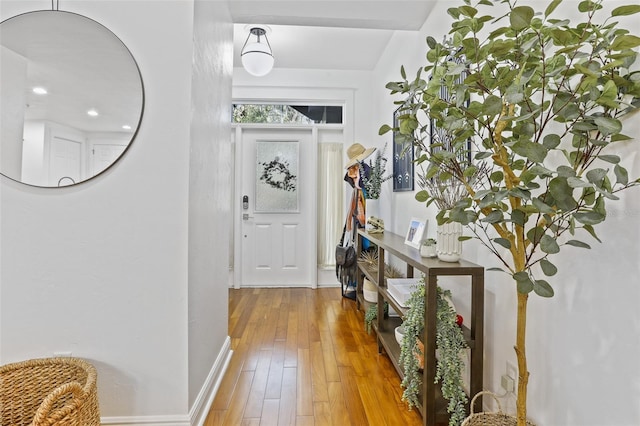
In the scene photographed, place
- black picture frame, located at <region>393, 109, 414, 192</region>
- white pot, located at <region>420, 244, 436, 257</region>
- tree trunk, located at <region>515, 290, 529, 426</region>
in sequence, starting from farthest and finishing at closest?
black picture frame, located at <region>393, 109, 414, 192</region> < white pot, located at <region>420, 244, 436, 257</region> < tree trunk, located at <region>515, 290, 529, 426</region>

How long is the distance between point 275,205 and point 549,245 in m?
3.54

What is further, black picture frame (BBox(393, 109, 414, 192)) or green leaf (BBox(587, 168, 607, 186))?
black picture frame (BBox(393, 109, 414, 192))

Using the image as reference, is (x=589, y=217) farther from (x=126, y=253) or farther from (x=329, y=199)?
(x=329, y=199)

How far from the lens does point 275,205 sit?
4.15 metres

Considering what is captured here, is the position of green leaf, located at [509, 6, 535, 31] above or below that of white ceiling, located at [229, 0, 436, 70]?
below

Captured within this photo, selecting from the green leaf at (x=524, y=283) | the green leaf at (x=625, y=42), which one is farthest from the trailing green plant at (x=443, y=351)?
the green leaf at (x=625, y=42)

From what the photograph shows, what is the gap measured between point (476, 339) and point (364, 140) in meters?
2.96

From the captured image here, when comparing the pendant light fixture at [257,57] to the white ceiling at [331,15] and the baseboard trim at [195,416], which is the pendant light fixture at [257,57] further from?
the baseboard trim at [195,416]

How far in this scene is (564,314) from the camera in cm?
119

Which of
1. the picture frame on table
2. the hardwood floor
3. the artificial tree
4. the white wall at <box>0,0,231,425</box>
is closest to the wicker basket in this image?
the white wall at <box>0,0,231,425</box>

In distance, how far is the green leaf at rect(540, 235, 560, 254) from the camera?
2.59 ft

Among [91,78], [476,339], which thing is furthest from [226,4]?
[476,339]

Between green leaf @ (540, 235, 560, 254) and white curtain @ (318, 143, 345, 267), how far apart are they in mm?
3384

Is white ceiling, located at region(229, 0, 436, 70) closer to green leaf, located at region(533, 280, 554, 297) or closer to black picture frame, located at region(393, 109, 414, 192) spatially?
black picture frame, located at region(393, 109, 414, 192)
